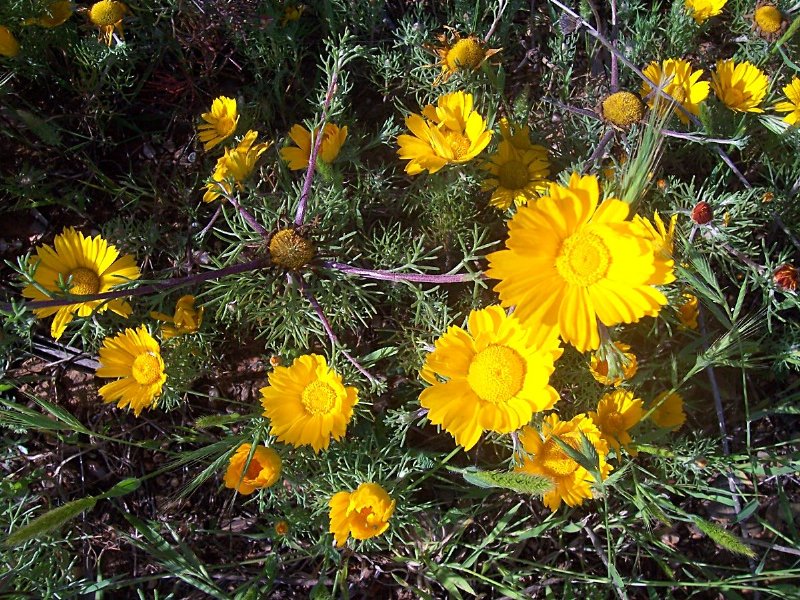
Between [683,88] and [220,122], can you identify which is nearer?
[683,88]

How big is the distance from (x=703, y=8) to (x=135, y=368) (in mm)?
2621

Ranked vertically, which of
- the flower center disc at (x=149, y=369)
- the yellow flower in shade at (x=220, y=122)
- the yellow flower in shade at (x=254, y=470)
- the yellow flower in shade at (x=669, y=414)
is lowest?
the yellow flower in shade at (x=669, y=414)

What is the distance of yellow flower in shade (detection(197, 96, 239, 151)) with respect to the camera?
93.6 inches

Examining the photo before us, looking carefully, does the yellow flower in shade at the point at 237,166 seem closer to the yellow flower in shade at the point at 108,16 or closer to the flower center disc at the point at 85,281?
the flower center disc at the point at 85,281

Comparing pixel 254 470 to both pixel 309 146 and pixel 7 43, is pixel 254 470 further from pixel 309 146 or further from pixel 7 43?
pixel 7 43

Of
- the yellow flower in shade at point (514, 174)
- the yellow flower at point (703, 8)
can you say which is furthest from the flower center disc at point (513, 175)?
the yellow flower at point (703, 8)

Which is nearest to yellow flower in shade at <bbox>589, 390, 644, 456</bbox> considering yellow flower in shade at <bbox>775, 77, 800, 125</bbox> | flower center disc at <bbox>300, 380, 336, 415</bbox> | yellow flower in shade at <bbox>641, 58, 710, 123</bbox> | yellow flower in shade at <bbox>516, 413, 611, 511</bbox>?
yellow flower in shade at <bbox>516, 413, 611, 511</bbox>

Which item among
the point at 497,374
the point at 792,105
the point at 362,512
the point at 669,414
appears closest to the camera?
the point at 497,374

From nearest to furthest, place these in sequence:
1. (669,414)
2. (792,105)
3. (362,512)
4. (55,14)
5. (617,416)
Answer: (362,512)
(617,416)
(669,414)
(792,105)
(55,14)

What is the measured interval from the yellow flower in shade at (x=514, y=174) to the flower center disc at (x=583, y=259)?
22.9 inches

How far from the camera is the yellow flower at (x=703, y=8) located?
2.55 metres

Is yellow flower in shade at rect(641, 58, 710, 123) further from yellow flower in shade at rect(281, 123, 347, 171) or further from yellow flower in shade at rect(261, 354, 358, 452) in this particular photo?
yellow flower in shade at rect(261, 354, 358, 452)

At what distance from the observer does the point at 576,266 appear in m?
1.70

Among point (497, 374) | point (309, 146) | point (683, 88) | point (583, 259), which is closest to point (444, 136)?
point (309, 146)
